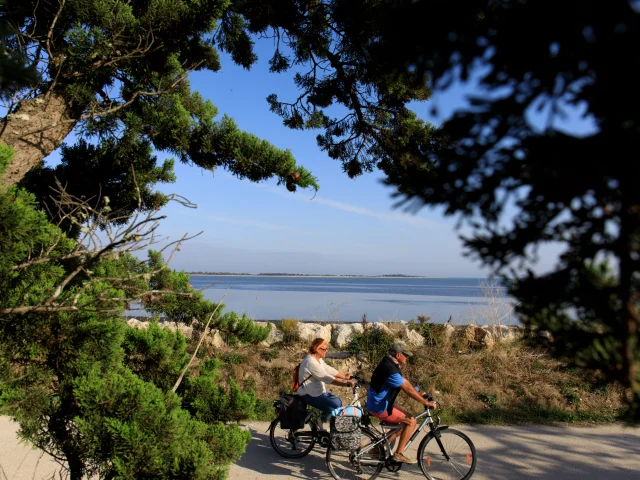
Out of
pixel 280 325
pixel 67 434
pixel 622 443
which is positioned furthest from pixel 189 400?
pixel 280 325

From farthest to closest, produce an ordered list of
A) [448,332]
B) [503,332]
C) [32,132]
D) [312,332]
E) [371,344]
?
1. [503,332]
2. [312,332]
3. [448,332]
4. [371,344]
5. [32,132]

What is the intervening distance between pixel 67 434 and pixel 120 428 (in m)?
0.69

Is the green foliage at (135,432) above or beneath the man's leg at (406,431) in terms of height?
above

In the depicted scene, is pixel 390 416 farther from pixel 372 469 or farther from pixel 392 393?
pixel 372 469

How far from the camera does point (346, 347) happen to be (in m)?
9.13

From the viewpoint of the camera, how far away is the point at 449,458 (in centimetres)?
489

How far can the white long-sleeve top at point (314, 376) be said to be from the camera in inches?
199

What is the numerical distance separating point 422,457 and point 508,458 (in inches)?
45.3

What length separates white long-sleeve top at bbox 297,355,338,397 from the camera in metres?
5.05

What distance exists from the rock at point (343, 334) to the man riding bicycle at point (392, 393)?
437cm

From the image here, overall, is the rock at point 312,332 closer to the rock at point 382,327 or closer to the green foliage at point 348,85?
the rock at point 382,327

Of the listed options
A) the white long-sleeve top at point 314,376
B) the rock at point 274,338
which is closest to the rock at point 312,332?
the rock at point 274,338

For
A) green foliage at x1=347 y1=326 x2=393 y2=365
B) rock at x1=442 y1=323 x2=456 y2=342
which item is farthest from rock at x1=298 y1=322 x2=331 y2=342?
rock at x1=442 y1=323 x2=456 y2=342

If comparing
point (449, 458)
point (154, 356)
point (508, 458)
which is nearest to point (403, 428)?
point (449, 458)
